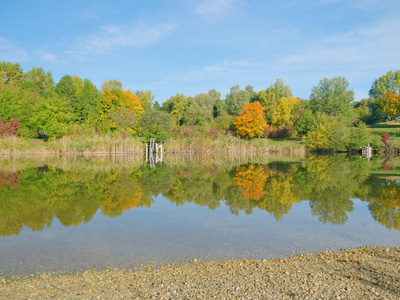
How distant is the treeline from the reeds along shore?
108 inches

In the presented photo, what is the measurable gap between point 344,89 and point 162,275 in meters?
67.3

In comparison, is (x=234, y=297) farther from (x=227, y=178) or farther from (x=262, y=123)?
(x=262, y=123)

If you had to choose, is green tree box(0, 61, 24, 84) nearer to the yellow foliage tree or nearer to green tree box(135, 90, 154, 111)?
green tree box(135, 90, 154, 111)

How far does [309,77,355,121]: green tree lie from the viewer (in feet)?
203

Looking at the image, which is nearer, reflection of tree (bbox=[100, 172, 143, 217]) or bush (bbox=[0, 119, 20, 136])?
reflection of tree (bbox=[100, 172, 143, 217])

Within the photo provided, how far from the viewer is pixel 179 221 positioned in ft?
28.5

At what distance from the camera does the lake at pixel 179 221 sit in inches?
238

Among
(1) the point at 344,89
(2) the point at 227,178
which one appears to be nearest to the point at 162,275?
(2) the point at 227,178

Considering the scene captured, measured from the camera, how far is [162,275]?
4.89 m

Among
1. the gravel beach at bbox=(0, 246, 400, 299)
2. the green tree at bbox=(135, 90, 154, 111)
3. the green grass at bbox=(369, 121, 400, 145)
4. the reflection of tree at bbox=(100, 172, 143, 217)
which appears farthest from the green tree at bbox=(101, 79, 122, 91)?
the gravel beach at bbox=(0, 246, 400, 299)

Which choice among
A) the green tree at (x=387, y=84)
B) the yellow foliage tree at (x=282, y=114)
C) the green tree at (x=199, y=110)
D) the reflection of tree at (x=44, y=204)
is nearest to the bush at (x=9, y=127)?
the reflection of tree at (x=44, y=204)

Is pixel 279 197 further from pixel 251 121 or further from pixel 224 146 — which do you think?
pixel 251 121

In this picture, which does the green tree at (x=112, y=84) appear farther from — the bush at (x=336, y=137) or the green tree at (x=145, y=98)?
the bush at (x=336, y=137)

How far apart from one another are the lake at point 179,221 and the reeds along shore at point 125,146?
2460 centimetres
